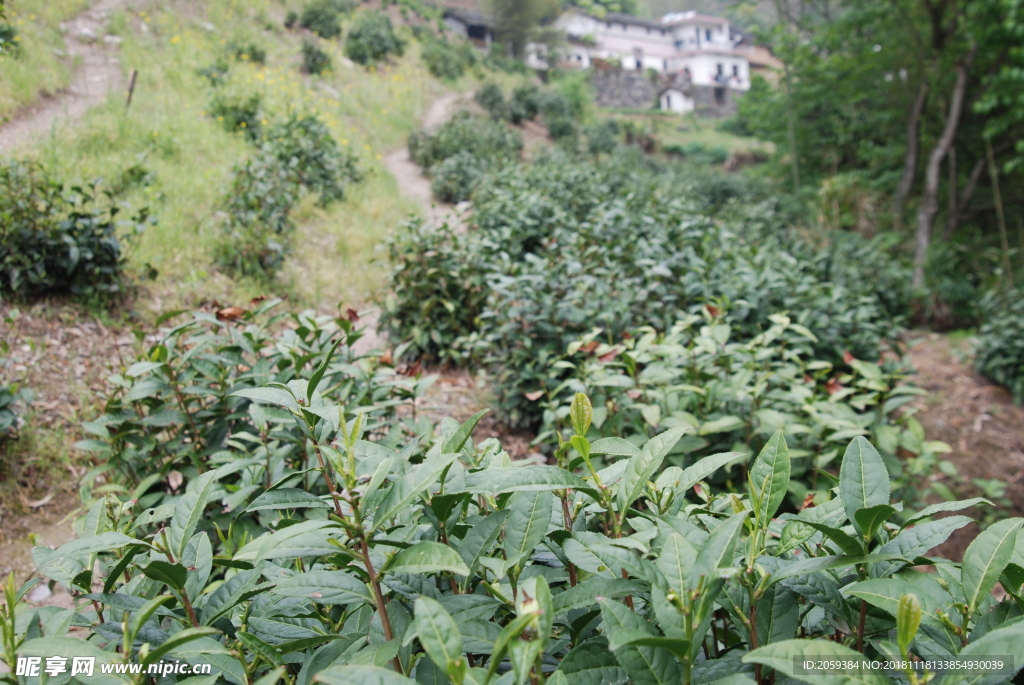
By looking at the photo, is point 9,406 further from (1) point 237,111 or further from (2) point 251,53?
(2) point 251,53

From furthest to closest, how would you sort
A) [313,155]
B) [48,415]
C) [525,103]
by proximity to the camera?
[525,103] → [313,155] → [48,415]

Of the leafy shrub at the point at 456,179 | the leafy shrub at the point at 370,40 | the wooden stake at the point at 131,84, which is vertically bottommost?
the leafy shrub at the point at 456,179

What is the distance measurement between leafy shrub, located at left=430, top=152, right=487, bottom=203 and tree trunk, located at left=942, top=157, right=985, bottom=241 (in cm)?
806

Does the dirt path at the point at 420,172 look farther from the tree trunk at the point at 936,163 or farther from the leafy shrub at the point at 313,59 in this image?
the tree trunk at the point at 936,163

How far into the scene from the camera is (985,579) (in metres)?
0.62

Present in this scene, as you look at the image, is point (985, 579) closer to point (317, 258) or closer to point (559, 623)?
point (559, 623)

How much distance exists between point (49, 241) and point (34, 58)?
154cm

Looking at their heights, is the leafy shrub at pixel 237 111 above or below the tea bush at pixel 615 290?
above

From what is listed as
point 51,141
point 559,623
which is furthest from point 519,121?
point 559,623

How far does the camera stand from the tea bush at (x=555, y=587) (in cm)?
56

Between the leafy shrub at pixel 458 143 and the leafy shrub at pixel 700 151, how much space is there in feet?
45.8

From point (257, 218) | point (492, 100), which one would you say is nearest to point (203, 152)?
point (257, 218)

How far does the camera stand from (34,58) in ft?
11.8

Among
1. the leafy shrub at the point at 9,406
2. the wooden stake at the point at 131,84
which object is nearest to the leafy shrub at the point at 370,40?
the wooden stake at the point at 131,84
